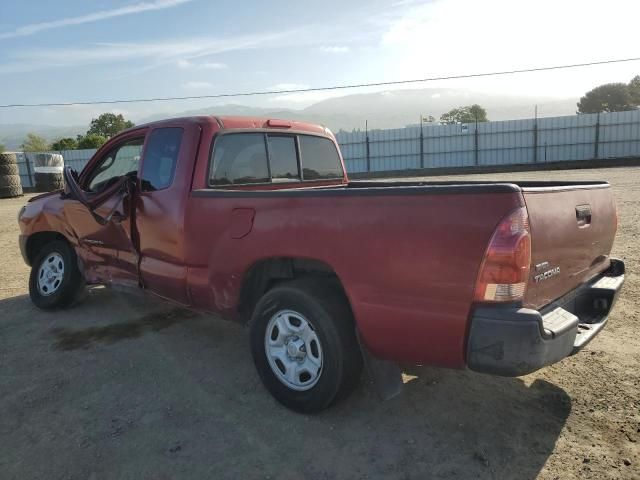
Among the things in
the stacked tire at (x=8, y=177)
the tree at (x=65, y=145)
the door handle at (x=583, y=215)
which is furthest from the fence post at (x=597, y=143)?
the tree at (x=65, y=145)

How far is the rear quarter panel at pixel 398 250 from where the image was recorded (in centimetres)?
231

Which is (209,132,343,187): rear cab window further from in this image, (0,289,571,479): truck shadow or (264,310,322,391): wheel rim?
(0,289,571,479): truck shadow

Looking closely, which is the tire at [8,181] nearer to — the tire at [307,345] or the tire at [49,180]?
the tire at [49,180]

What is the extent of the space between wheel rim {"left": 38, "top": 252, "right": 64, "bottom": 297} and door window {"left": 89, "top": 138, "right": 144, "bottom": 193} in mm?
1053

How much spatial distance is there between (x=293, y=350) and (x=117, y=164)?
2.83m

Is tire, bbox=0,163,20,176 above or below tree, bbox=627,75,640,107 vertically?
below

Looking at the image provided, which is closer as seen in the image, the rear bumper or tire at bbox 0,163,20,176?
the rear bumper

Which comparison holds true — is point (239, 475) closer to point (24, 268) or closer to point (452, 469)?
point (452, 469)

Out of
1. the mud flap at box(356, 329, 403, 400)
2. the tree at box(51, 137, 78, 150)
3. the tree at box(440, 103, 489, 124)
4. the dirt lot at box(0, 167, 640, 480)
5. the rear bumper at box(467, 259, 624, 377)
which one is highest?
the tree at box(440, 103, 489, 124)

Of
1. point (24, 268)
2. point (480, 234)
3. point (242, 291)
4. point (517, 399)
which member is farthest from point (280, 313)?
point (24, 268)

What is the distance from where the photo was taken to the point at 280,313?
3.11 metres

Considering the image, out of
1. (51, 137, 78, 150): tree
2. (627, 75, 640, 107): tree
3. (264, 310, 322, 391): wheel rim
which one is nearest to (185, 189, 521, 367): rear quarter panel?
(264, 310, 322, 391): wheel rim

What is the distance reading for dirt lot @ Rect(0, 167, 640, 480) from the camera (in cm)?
261

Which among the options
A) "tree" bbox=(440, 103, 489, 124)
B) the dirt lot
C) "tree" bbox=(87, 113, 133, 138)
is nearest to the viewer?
the dirt lot
